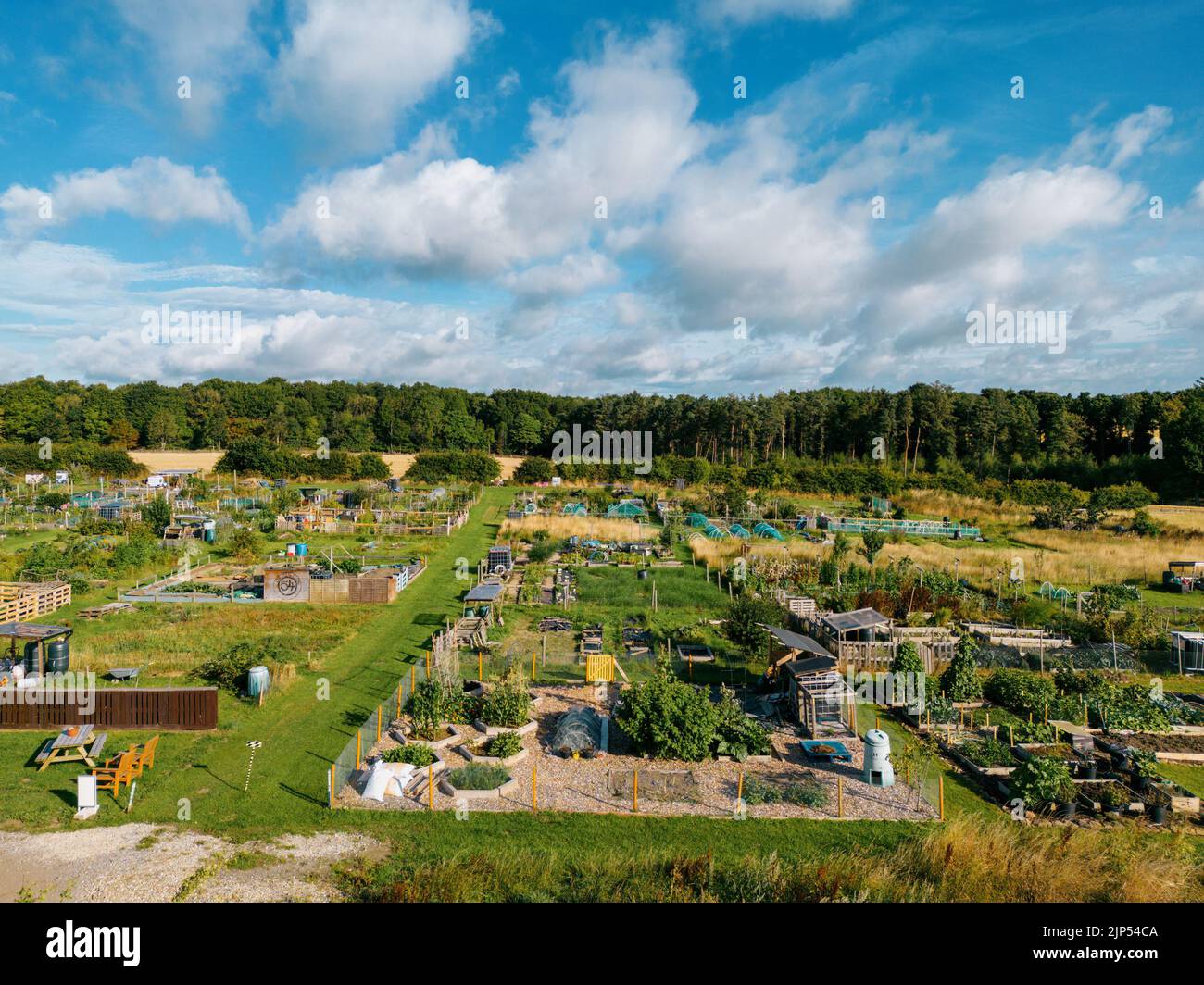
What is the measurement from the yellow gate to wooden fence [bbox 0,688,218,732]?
25.2 ft

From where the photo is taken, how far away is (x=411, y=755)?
40.8 ft

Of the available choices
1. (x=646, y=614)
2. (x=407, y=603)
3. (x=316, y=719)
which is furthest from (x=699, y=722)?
(x=407, y=603)

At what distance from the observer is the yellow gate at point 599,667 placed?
53.9ft

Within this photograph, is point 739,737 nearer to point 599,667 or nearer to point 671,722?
point 671,722

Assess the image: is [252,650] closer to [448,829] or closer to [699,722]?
[448,829]

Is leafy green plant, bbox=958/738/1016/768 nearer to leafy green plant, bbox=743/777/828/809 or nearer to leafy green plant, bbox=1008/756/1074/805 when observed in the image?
leafy green plant, bbox=1008/756/1074/805

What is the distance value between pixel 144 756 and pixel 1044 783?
14.8 meters

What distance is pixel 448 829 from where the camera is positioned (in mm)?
10500

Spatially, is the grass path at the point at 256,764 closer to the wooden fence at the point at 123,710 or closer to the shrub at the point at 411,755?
the wooden fence at the point at 123,710

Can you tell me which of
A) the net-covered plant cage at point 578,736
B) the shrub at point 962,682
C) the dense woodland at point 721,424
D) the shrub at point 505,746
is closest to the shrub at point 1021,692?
the shrub at point 962,682

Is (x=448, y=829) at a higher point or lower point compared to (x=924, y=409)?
lower

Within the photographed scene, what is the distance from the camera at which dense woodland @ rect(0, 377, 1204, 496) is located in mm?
66375

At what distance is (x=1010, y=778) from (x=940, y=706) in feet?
9.29

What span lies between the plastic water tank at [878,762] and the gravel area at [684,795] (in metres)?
0.15
